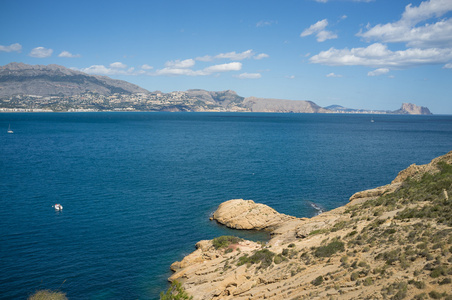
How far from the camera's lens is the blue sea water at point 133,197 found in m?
39.2

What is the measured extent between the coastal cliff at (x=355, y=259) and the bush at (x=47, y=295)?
12.0 m

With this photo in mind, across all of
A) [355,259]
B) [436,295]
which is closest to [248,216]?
[355,259]

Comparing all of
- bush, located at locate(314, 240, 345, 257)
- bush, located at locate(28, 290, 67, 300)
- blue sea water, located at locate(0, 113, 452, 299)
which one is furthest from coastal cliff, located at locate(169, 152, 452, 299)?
bush, located at locate(28, 290, 67, 300)

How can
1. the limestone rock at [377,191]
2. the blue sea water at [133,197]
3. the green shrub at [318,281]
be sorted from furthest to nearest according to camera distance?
the limestone rock at [377,191] < the blue sea water at [133,197] < the green shrub at [318,281]

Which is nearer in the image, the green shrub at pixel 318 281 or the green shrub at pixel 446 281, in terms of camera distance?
the green shrub at pixel 446 281

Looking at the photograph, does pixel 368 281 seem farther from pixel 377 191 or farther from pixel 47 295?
pixel 377 191

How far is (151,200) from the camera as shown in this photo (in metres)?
65.2

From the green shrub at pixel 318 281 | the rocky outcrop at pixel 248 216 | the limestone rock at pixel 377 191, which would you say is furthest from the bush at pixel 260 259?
the limestone rock at pixel 377 191

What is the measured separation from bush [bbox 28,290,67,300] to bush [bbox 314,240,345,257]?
27.3 meters

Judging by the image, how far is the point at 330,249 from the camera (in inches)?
1143

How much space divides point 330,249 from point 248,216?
2601 cm

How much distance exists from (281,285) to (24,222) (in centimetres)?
4613

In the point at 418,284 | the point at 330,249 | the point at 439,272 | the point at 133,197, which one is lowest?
the point at 133,197

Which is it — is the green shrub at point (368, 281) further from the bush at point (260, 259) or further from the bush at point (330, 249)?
the bush at point (260, 259)
